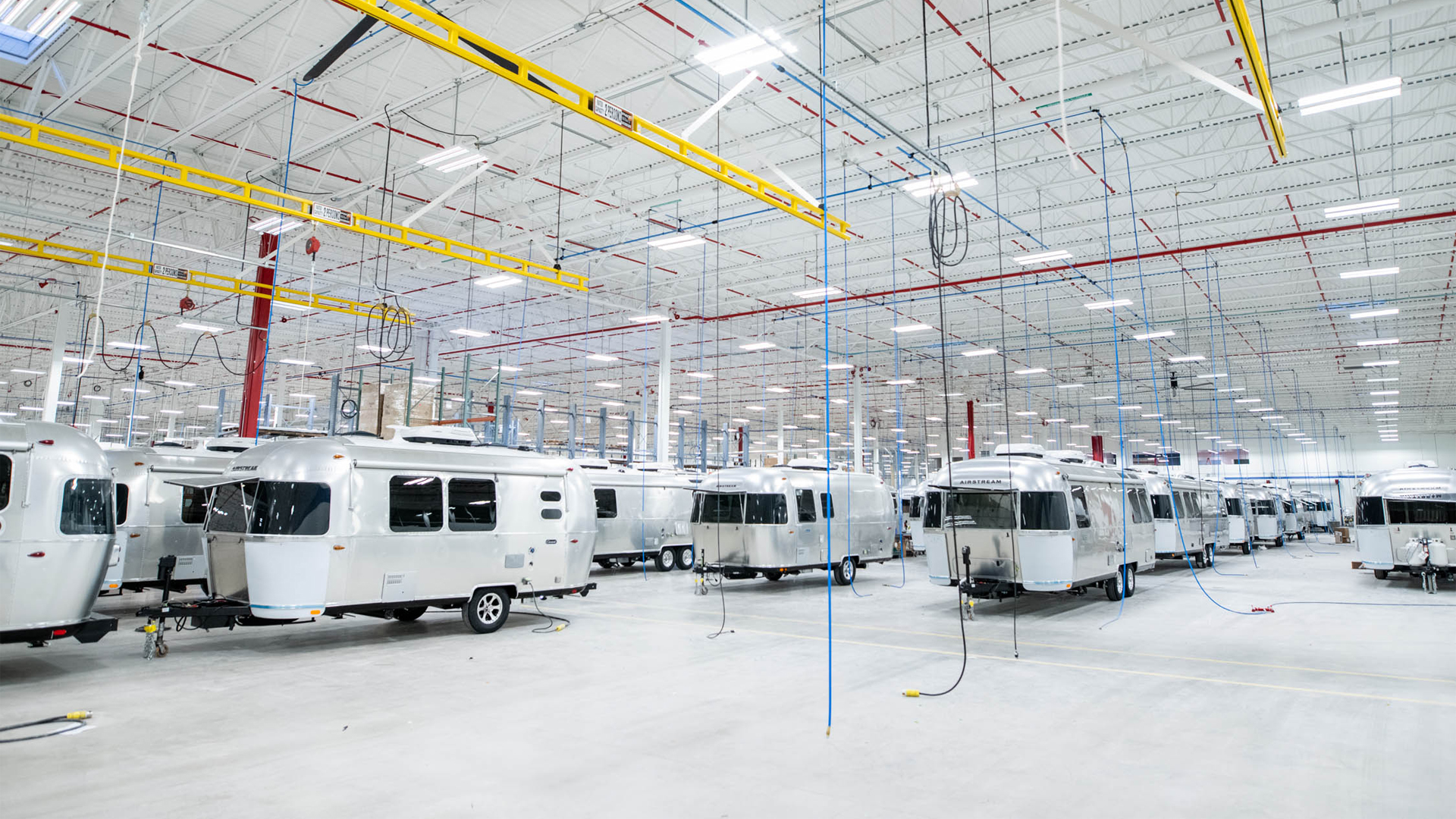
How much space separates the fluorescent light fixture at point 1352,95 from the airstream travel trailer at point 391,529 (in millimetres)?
10812

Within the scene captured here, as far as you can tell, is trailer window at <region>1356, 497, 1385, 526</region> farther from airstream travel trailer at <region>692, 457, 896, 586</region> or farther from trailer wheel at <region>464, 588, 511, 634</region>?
trailer wheel at <region>464, 588, 511, 634</region>

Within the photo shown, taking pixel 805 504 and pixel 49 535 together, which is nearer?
pixel 49 535

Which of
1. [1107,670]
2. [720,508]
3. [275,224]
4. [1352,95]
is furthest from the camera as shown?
[720,508]

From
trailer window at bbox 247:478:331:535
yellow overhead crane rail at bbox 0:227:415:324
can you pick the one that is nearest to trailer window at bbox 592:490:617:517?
yellow overhead crane rail at bbox 0:227:415:324

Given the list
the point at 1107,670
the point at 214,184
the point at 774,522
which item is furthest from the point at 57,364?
the point at 1107,670

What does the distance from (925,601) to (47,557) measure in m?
12.1

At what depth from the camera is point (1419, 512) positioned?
48.4 feet

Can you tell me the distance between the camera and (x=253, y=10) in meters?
10.9

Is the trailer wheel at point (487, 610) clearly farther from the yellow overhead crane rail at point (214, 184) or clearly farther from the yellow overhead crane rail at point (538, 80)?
the yellow overhead crane rail at point (214, 184)

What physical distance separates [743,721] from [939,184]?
7.27m

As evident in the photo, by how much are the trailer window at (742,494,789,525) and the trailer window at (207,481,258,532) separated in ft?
27.8

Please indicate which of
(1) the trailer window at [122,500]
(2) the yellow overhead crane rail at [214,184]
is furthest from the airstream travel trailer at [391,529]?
(2) the yellow overhead crane rail at [214,184]

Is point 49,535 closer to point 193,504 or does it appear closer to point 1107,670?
point 193,504

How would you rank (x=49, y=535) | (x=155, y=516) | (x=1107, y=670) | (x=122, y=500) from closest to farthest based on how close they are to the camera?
(x=49, y=535) < (x=1107, y=670) < (x=122, y=500) < (x=155, y=516)
